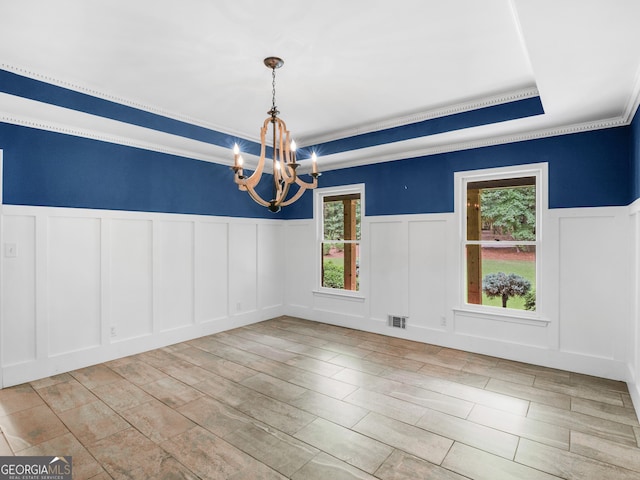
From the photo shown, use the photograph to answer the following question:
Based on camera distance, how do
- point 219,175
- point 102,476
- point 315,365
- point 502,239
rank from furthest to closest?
1. point 219,175
2. point 502,239
3. point 315,365
4. point 102,476

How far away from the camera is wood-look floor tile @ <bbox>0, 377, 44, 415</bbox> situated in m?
2.80

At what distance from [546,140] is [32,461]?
16.7 feet

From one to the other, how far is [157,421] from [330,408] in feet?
4.33

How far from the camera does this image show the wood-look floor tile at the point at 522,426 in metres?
2.39

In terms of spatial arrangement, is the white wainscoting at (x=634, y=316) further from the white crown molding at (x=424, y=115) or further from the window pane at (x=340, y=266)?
the window pane at (x=340, y=266)

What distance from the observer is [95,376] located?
11.3 feet

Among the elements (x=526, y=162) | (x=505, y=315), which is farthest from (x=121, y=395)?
(x=526, y=162)

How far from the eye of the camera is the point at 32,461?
7.11 ft

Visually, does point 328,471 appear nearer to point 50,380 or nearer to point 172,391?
point 172,391

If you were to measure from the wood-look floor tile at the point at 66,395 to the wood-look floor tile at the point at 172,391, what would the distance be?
0.45 metres

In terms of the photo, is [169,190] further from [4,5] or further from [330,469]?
[330,469]

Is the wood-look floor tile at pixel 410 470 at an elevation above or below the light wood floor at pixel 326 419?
below

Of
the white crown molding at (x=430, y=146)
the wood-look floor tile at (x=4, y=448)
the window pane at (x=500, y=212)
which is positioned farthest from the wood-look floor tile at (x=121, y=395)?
the window pane at (x=500, y=212)

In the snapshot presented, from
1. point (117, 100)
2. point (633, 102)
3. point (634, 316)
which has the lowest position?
point (634, 316)
